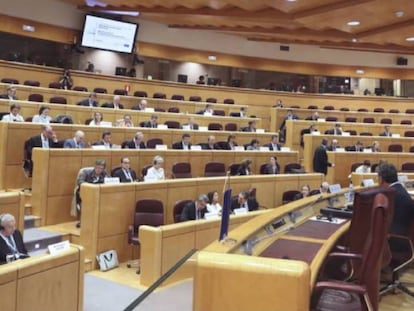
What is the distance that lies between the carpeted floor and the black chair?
77cm

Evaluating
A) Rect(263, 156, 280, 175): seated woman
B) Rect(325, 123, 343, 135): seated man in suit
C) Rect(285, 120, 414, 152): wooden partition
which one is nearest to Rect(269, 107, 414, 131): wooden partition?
Rect(285, 120, 414, 152): wooden partition

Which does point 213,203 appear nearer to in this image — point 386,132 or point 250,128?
point 250,128

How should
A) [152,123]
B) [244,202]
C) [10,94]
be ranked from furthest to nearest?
1. [152,123]
2. [10,94]
3. [244,202]

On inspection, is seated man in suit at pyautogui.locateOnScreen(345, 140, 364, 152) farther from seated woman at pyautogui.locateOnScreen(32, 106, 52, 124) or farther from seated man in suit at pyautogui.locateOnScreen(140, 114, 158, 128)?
seated woman at pyautogui.locateOnScreen(32, 106, 52, 124)

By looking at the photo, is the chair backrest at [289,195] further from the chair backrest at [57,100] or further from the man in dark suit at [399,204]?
the chair backrest at [57,100]

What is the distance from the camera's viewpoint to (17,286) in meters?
3.19

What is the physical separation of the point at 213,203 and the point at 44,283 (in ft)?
9.92

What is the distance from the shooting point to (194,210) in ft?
19.1

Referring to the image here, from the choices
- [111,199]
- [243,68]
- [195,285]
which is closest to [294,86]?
[243,68]

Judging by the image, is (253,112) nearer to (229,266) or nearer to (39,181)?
(39,181)

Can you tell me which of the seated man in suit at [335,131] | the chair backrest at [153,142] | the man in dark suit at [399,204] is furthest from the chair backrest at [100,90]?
the man in dark suit at [399,204]

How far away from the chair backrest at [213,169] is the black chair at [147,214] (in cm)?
232

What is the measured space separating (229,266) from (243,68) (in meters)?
14.8

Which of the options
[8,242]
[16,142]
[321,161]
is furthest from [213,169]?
[8,242]
